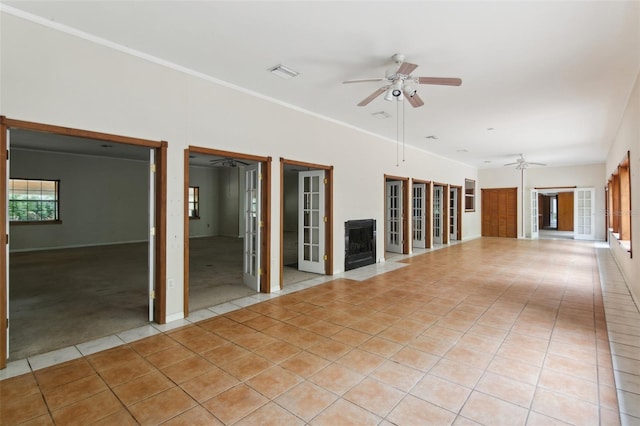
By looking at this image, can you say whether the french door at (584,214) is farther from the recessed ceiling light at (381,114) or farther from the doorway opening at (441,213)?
the recessed ceiling light at (381,114)

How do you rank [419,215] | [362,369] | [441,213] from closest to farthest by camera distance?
[362,369], [419,215], [441,213]

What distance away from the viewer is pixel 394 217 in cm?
903

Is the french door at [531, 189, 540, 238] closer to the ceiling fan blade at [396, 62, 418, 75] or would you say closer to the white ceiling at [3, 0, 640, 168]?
the white ceiling at [3, 0, 640, 168]

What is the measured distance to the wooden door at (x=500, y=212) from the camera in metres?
13.1

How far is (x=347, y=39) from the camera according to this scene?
3125 millimetres

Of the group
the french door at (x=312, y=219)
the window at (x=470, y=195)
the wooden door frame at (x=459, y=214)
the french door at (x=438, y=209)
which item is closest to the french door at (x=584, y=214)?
the window at (x=470, y=195)

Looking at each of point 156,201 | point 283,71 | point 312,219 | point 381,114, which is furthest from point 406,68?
point 312,219

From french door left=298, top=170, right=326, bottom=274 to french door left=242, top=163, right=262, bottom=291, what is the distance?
1.31 metres

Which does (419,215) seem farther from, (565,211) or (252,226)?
A: (565,211)

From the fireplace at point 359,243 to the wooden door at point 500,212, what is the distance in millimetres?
8885

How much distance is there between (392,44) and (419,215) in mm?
7423

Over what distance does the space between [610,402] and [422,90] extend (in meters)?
3.90

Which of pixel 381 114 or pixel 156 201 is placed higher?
pixel 381 114

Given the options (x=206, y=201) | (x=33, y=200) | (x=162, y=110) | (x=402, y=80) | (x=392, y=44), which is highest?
(x=392, y=44)
